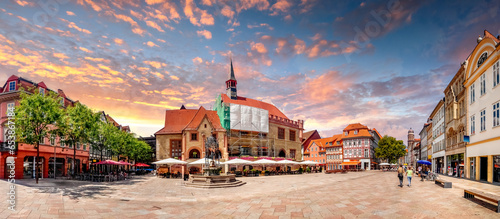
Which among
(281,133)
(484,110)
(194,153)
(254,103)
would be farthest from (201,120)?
(484,110)

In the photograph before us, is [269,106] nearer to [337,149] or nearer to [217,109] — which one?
[217,109]

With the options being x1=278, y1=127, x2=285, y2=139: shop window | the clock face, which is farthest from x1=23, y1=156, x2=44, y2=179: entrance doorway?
the clock face

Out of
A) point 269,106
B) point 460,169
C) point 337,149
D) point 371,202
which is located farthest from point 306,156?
point 371,202

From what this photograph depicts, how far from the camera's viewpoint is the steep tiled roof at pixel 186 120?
4865 cm

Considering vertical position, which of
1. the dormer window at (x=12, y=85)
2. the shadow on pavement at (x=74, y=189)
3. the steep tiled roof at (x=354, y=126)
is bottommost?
the shadow on pavement at (x=74, y=189)

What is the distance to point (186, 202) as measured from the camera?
51.9 feet

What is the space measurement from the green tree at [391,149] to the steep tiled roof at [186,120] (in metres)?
47.7

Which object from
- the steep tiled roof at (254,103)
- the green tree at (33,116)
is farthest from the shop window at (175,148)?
the green tree at (33,116)

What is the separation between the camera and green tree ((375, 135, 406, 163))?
244ft

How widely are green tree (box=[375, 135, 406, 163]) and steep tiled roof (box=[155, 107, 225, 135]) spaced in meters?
47.7

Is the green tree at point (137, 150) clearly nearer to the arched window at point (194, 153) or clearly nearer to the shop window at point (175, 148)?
the shop window at point (175, 148)

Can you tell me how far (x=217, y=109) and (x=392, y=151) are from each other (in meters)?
47.9

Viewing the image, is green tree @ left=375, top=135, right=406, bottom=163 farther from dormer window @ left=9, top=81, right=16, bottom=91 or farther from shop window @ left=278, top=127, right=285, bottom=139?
dormer window @ left=9, top=81, right=16, bottom=91

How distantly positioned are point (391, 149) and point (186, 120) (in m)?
53.3
